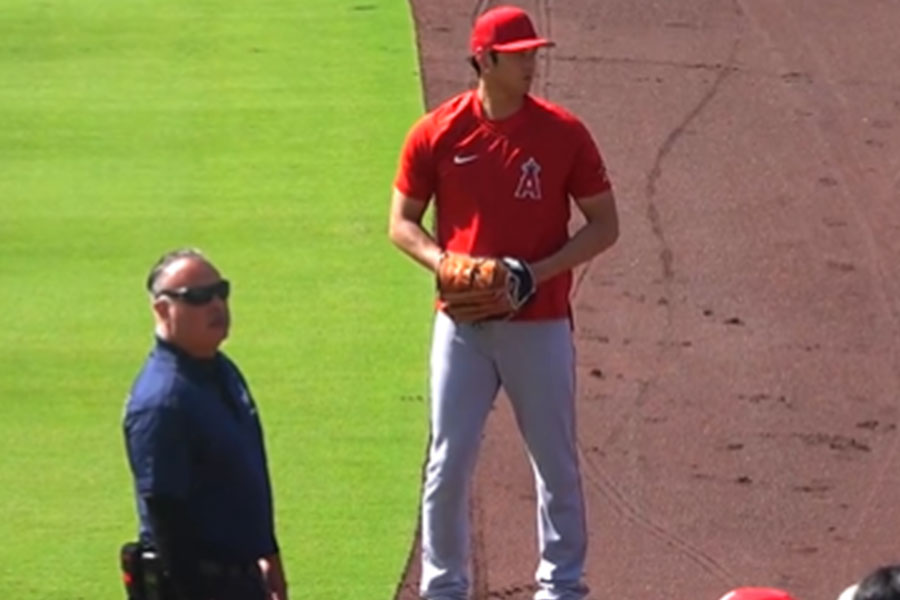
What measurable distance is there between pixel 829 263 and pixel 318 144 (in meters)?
3.26

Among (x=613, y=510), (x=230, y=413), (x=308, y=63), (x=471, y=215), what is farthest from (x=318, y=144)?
(x=230, y=413)

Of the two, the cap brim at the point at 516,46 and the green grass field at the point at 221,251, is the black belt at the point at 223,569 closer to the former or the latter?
the cap brim at the point at 516,46

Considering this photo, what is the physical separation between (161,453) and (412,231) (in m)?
2.04

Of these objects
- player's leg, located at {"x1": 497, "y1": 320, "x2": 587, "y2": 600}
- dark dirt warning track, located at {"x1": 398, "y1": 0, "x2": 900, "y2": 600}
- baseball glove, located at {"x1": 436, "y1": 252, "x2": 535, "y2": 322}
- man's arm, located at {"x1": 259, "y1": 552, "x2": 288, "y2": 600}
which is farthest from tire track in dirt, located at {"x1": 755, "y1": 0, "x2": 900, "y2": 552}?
man's arm, located at {"x1": 259, "y1": 552, "x2": 288, "y2": 600}

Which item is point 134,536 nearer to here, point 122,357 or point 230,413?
point 122,357

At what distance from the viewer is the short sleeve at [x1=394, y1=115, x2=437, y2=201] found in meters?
7.02

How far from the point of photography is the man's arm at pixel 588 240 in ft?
22.4

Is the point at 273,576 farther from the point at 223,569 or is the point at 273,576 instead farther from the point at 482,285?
the point at 482,285

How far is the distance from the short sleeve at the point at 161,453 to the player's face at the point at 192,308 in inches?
8.3

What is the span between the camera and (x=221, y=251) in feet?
36.5

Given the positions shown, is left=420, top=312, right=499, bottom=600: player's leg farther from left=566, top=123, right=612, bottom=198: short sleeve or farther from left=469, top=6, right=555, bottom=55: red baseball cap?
left=469, top=6, right=555, bottom=55: red baseball cap

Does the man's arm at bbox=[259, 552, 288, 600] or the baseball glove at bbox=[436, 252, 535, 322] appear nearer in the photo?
the man's arm at bbox=[259, 552, 288, 600]

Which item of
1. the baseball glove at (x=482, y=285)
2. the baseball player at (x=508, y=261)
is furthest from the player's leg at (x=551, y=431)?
the baseball glove at (x=482, y=285)

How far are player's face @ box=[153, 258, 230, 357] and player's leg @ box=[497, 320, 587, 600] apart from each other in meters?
1.64
